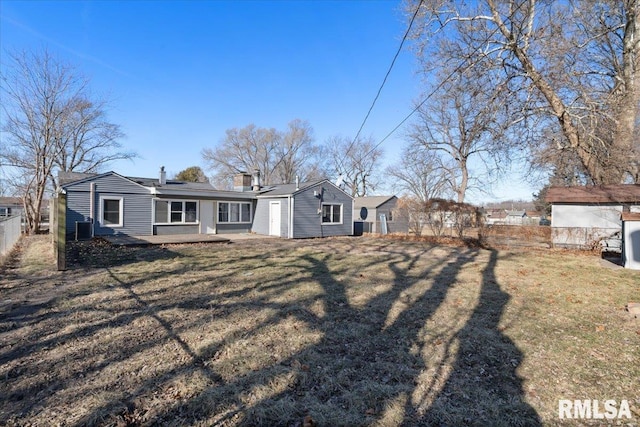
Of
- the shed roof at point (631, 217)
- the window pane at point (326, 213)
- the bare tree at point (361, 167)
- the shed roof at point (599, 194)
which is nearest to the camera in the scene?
the shed roof at point (631, 217)

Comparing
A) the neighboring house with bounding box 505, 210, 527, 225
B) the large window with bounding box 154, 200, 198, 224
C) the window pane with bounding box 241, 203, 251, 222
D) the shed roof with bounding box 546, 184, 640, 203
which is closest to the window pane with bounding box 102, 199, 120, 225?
the large window with bounding box 154, 200, 198, 224

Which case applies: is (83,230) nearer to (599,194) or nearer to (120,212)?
(120,212)

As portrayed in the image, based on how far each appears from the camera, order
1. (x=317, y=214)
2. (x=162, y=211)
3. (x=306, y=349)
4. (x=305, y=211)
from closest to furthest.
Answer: (x=306, y=349), (x=162, y=211), (x=305, y=211), (x=317, y=214)

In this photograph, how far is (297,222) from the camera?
17438 millimetres

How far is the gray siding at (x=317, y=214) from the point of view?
17.5m

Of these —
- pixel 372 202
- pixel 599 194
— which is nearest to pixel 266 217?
pixel 372 202

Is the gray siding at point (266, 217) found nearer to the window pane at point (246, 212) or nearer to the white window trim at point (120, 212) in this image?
the window pane at point (246, 212)

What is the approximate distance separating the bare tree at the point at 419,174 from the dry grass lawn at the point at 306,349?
84.0 ft

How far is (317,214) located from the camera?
725 inches

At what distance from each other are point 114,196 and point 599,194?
21.8 m

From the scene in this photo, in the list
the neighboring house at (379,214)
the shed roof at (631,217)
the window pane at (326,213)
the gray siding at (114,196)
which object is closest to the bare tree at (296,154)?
the neighboring house at (379,214)

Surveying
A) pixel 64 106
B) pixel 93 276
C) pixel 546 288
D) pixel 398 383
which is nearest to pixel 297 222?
pixel 93 276

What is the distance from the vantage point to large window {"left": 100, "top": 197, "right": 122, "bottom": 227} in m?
14.6
